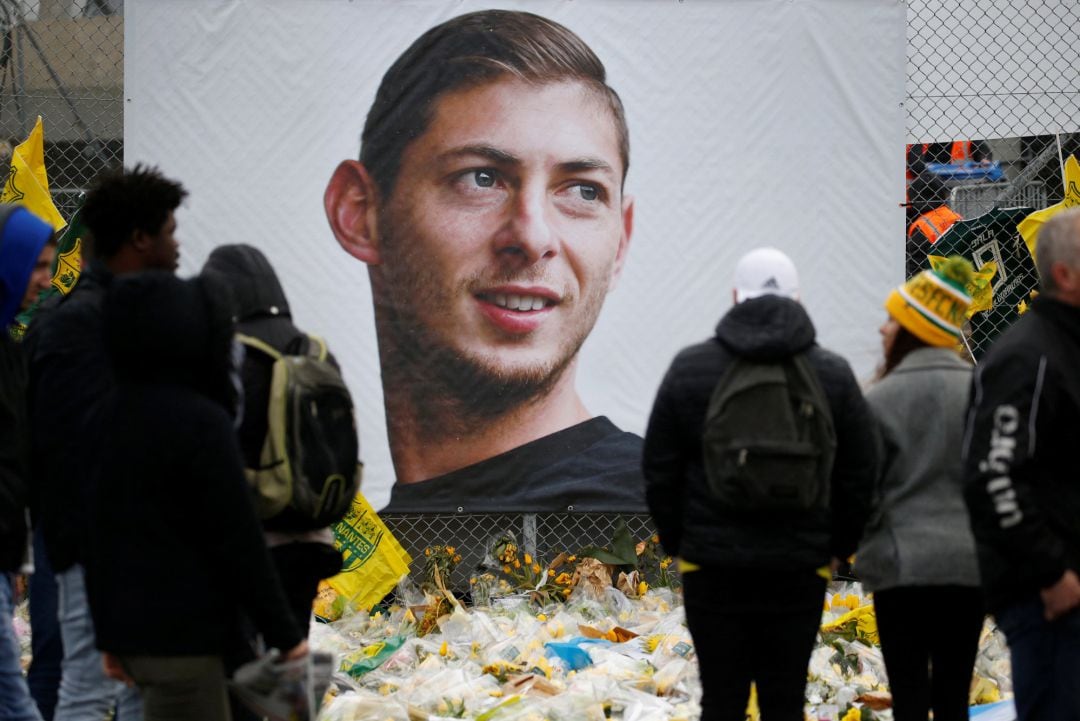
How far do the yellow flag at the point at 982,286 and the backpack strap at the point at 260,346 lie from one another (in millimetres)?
3727

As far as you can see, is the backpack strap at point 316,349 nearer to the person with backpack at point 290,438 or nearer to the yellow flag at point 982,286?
the person with backpack at point 290,438

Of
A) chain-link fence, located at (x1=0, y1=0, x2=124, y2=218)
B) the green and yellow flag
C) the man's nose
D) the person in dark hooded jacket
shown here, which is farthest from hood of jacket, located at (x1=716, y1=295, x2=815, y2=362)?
chain-link fence, located at (x1=0, y1=0, x2=124, y2=218)

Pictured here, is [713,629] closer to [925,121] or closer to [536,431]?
[536,431]

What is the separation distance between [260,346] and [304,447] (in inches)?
11.7

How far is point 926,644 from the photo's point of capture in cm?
368

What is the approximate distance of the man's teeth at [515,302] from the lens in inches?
248

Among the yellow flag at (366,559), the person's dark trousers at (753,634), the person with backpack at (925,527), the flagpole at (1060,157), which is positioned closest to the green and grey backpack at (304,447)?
the person's dark trousers at (753,634)

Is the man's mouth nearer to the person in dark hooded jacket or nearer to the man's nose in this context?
the man's nose

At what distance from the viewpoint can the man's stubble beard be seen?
6.30 m

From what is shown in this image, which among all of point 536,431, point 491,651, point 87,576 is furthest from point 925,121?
point 87,576

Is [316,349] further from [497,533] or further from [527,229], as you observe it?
[497,533]

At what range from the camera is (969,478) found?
3.08 meters

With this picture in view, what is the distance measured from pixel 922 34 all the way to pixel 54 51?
4.57 meters

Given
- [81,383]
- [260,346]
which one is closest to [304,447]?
[260,346]
